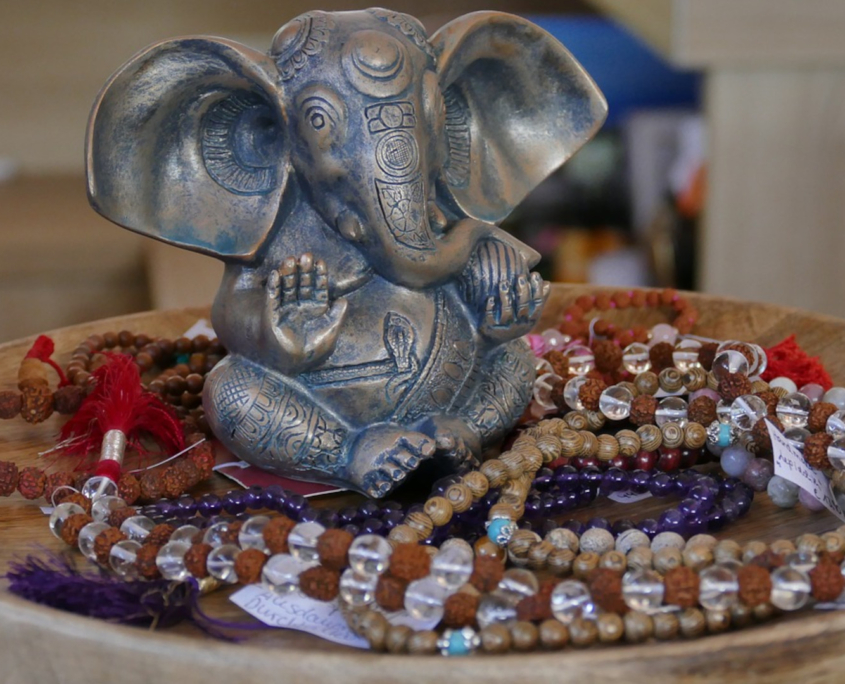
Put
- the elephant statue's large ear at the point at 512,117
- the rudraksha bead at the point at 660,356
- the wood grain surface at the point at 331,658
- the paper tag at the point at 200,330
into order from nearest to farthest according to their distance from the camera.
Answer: the wood grain surface at the point at 331,658 < the elephant statue's large ear at the point at 512,117 < the rudraksha bead at the point at 660,356 < the paper tag at the point at 200,330

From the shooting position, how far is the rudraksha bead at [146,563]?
682mm

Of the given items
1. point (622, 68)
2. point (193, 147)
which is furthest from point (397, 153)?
point (622, 68)

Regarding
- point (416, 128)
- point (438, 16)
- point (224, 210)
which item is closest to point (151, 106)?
point (224, 210)

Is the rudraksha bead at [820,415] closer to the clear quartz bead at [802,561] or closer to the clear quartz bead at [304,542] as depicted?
the clear quartz bead at [802,561]

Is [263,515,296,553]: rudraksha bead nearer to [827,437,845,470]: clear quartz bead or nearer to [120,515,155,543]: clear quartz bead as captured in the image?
[120,515,155,543]: clear quartz bead

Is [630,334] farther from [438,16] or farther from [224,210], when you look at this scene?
[438,16]

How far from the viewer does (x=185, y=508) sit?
781 mm

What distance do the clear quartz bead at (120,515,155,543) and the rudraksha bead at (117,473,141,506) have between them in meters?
0.07

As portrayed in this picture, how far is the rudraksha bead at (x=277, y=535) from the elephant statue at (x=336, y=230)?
11 cm

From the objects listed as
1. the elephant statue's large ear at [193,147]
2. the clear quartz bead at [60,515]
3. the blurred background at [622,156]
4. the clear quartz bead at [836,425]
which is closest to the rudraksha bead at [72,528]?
the clear quartz bead at [60,515]

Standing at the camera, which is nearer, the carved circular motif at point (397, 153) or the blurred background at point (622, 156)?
the carved circular motif at point (397, 153)

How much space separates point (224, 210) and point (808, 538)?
0.46 metres

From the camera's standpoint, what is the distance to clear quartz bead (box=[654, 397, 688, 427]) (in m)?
0.87

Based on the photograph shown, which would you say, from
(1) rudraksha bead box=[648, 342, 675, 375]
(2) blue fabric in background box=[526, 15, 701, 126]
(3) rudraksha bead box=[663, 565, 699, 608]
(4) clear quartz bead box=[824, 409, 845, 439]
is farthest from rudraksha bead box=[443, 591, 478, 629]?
(2) blue fabric in background box=[526, 15, 701, 126]
